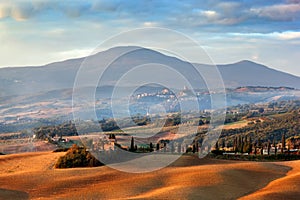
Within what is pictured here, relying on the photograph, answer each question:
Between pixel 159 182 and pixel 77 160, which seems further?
pixel 77 160

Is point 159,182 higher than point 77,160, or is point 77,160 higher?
point 77,160

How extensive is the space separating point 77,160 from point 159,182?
858cm

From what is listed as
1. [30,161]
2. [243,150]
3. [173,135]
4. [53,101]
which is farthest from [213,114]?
[53,101]

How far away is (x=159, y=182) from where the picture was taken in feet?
92.8

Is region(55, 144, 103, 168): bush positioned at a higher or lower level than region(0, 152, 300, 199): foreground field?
higher

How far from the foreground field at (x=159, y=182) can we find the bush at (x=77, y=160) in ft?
2.84

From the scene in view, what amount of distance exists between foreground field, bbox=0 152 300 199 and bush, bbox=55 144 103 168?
34.0 inches

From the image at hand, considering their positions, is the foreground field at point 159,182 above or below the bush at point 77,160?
below

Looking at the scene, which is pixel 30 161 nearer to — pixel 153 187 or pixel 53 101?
pixel 153 187

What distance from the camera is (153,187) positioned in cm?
2719

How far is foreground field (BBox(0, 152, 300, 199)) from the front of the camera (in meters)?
25.3

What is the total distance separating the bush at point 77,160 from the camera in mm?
34250

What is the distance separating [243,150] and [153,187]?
23.9 meters

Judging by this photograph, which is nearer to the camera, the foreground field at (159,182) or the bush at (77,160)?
the foreground field at (159,182)
